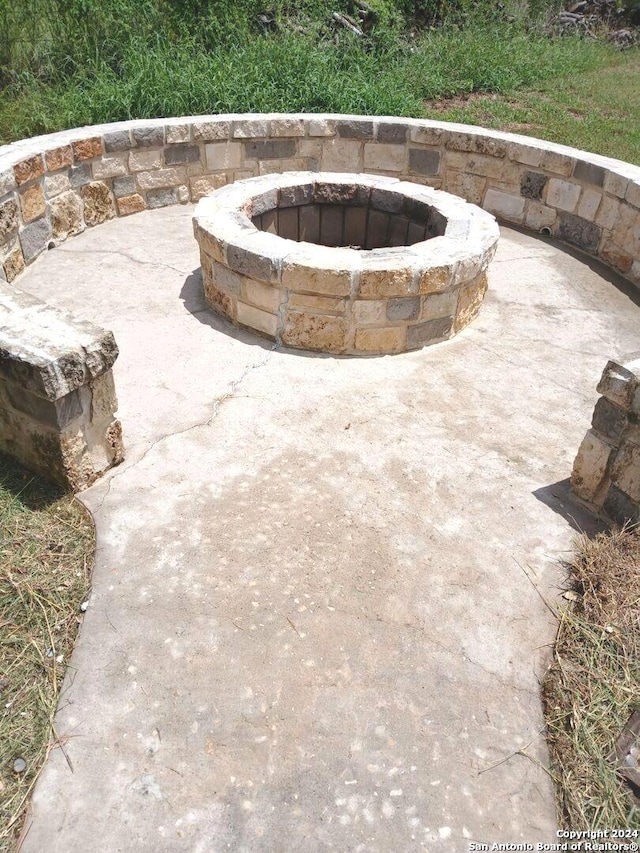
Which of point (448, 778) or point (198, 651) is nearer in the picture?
point (448, 778)

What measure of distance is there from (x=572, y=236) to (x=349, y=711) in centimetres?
500

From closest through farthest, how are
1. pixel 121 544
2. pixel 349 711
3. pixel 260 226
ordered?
pixel 349 711 < pixel 121 544 < pixel 260 226

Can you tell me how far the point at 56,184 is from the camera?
5.22 meters

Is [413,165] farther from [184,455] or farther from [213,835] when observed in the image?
[213,835]

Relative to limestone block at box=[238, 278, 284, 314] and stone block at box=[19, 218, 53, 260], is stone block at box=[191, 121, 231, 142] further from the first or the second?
limestone block at box=[238, 278, 284, 314]

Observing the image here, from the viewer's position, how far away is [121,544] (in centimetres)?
273

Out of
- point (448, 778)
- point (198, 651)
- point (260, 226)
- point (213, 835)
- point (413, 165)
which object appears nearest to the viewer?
point (213, 835)

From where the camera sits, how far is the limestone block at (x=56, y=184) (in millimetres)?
5117

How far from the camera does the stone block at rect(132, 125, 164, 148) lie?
5.70m

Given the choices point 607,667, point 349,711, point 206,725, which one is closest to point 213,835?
A: point 206,725

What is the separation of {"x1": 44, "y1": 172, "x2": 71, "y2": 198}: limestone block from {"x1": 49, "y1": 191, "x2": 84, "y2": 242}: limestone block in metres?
0.04

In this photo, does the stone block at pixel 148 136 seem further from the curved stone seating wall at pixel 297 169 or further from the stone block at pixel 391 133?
the stone block at pixel 391 133

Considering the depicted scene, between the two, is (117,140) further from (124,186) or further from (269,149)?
(269,149)

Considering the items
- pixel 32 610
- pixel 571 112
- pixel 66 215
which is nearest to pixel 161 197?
pixel 66 215
